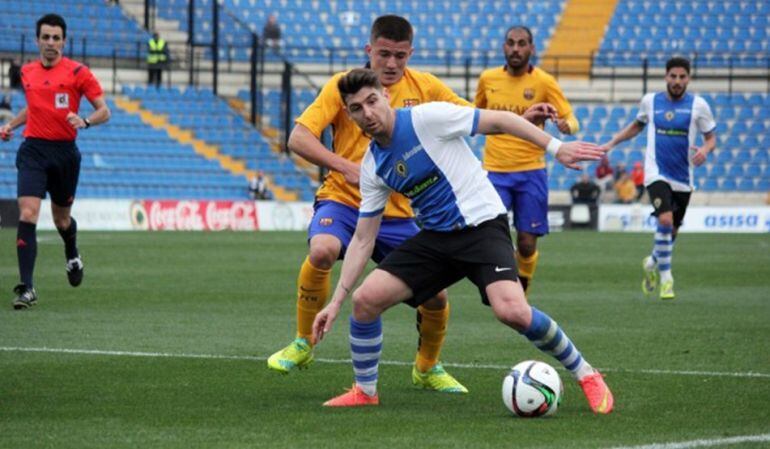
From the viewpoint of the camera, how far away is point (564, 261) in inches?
883

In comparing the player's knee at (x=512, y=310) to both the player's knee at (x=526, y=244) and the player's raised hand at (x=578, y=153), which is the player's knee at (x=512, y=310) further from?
the player's knee at (x=526, y=244)

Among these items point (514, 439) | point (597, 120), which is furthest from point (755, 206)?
point (514, 439)

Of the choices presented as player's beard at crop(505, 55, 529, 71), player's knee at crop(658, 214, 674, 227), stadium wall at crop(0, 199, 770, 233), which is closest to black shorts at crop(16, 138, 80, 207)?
player's beard at crop(505, 55, 529, 71)

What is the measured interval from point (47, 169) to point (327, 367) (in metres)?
5.25

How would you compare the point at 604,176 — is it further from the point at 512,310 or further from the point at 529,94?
the point at 512,310

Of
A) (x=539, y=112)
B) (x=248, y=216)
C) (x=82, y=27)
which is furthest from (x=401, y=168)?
(x=82, y=27)

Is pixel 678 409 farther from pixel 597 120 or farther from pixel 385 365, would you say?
pixel 597 120

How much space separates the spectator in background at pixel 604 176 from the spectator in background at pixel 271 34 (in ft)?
30.3

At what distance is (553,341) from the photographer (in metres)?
7.95

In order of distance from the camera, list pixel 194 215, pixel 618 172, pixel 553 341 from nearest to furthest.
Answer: pixel 553 341
pixel 194 215
pixel 618 172

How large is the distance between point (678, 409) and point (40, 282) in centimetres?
1091

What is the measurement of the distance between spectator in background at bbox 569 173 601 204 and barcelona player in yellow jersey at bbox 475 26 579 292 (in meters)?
22.3

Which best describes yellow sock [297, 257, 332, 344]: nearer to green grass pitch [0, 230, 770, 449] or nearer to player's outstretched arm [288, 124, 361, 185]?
green grass pitch [0, 230, 770, 449]

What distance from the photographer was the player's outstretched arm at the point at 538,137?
736 centimetres
